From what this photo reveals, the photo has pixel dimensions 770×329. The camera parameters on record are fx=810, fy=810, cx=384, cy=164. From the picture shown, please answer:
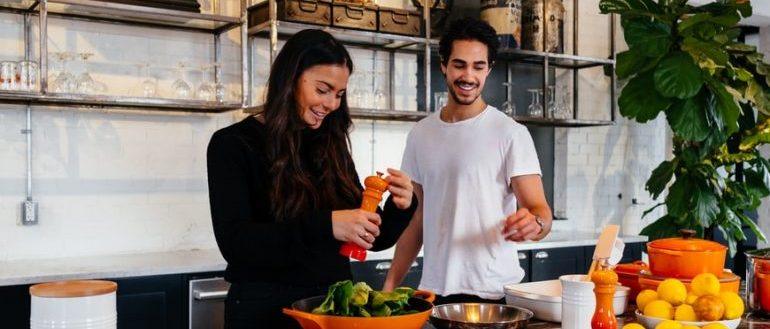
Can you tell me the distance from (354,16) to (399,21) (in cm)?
32

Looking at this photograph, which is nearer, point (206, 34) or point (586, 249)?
point (206, 34)

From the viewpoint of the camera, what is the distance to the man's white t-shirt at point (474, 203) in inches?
112

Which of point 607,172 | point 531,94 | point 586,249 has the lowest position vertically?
point 586,249

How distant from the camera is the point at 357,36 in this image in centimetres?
474

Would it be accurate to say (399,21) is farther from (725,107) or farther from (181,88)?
(725,107)

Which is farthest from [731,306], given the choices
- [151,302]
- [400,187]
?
[151,302]

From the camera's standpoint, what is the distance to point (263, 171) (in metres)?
2.20

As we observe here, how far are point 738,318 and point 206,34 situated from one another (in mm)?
3336

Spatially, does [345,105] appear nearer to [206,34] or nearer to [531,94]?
[206,34]

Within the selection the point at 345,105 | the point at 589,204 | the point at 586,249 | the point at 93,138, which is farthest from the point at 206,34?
the point at 589,204

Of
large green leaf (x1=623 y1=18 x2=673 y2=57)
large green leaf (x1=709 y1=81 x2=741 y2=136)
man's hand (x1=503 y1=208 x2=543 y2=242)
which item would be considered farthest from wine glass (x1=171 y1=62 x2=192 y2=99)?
large green leaf (x1=709 y1=81 x2=741 y2=136)

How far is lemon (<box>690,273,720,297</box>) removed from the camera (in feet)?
6.81

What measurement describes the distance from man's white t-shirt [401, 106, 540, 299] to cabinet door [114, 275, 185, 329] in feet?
4.54

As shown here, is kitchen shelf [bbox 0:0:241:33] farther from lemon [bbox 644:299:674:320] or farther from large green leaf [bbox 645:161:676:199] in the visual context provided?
large green leaf [bbox 645:161:676:199]
